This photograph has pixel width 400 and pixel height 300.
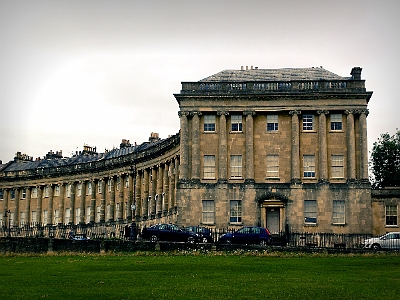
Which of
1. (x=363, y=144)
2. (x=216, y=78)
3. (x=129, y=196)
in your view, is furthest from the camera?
(x=129, y=196)

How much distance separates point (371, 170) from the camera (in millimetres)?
87438

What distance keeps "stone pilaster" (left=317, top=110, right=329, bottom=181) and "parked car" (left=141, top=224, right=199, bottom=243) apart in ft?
47.3

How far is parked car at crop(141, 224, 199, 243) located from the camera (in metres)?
51.9

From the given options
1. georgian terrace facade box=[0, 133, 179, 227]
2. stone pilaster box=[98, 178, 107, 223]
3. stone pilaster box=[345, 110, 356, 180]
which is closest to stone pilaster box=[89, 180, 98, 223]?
georgian terrace facade box=[0, 133, 179, 227]

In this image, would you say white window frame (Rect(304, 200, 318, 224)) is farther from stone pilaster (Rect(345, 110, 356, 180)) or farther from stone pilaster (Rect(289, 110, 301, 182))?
stone pilaster (Rect(345, 110, 356, 180))

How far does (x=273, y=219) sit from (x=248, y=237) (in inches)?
428

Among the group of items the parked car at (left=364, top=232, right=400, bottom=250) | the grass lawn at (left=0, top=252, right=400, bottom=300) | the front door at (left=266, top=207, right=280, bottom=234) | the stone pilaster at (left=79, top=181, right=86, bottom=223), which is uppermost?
the stone pilaster at (left=79, top=181, right=86, bottom=223)

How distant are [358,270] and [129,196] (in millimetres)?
56632

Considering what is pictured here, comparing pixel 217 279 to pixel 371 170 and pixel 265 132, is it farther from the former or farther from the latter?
pixel 371 170

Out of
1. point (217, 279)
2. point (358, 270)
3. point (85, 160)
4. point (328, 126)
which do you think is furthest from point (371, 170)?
point (217, 279)

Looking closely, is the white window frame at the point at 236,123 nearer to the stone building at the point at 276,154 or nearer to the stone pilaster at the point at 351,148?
the stone building at the point at 276,154

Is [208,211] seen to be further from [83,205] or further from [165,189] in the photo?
[83,205]

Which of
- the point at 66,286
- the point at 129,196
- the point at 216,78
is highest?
the point at 216,78

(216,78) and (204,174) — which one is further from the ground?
(216,78)
